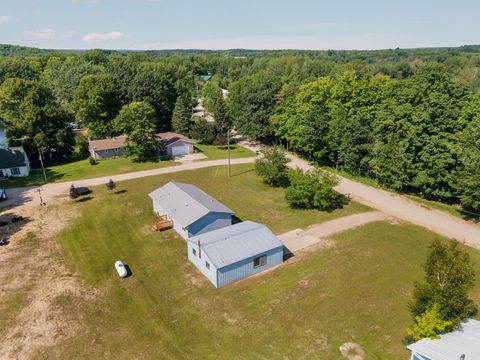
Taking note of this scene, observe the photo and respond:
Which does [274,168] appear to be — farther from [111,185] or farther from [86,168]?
[86,168]

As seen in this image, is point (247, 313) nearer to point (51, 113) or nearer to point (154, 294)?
point (154, 294)

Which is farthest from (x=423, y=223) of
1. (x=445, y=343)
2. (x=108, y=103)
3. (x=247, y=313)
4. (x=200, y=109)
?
(x=200, y=109)

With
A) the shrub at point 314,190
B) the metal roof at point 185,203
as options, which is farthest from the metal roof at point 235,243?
the shrub at point 314,190

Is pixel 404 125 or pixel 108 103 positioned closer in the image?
pixel 404 125

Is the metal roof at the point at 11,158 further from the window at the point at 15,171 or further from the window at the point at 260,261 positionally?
the window at the point at 260,261

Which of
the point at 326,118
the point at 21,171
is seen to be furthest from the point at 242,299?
the point at 21,171

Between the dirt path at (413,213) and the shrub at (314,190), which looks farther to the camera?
the shrub at (314,190)
